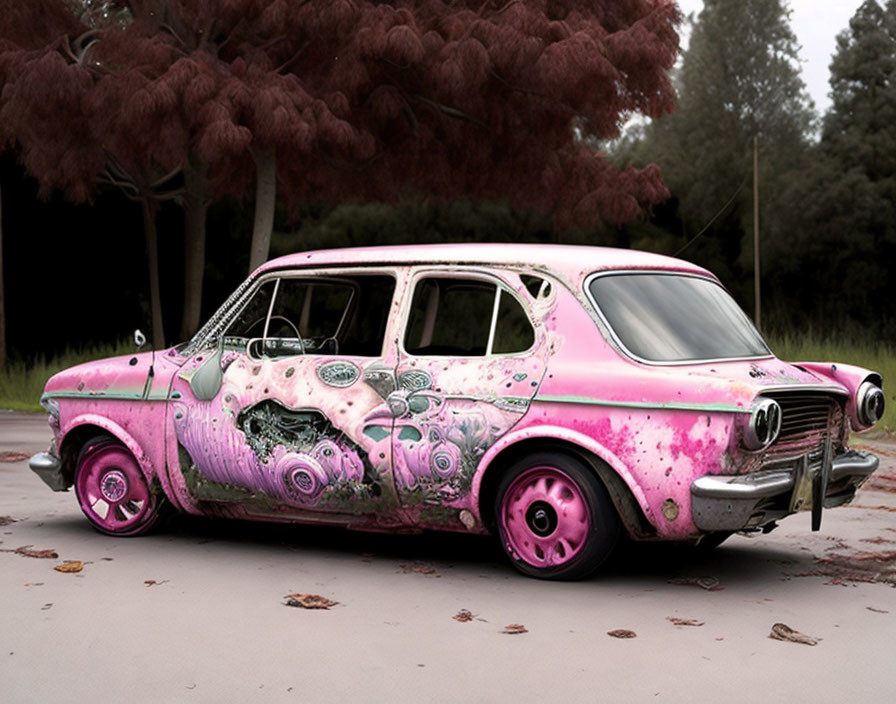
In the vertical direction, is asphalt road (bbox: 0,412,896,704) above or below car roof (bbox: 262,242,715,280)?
below

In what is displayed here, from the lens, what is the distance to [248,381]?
313 inches

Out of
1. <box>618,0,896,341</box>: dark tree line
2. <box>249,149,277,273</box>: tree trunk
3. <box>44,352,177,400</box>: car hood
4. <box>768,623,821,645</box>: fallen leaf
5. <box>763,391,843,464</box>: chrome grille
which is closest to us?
<box>768,623,821,645</box>: fallen leaf

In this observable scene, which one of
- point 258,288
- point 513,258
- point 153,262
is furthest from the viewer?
point 153,262

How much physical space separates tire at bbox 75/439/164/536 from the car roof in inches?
61.6

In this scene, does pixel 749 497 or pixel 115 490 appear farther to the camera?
pixel 115 490

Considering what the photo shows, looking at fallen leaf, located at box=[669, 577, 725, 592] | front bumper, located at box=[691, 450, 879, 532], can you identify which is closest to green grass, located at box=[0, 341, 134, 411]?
fallen leaf, located at box=[669, 577, 725, 592]

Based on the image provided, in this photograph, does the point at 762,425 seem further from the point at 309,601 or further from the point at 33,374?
the point at 33,374

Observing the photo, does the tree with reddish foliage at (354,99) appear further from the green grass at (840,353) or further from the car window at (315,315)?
the car window at (315,315)

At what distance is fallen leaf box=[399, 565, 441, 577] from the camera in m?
7.43

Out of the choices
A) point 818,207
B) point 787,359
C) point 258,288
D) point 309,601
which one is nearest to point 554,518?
point 309,601

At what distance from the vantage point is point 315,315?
28.0 ft

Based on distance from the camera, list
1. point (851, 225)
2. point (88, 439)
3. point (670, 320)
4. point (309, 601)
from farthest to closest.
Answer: point (851, 225)
point (88, 439)
point (670, 320)
point (309, 601)

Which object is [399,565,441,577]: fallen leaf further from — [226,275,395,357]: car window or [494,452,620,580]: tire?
[226,275,395,357]: car window

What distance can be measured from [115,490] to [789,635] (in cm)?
438
